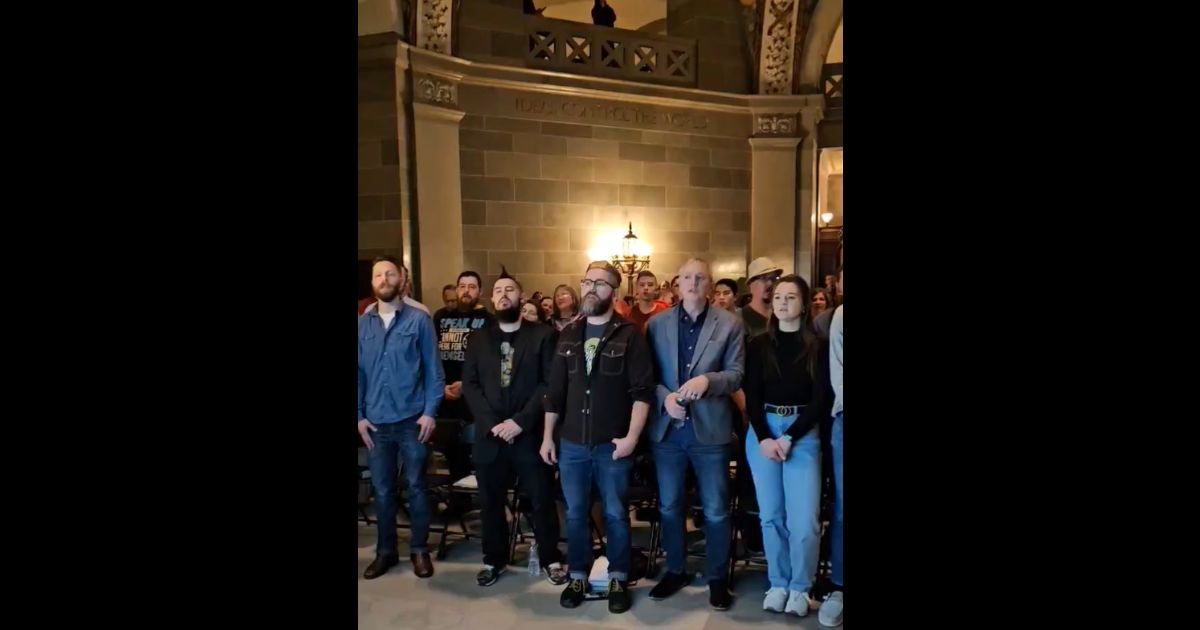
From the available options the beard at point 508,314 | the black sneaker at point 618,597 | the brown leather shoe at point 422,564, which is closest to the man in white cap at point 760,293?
the beard at point 508,314

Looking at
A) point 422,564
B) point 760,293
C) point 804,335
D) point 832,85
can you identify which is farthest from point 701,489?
point 832,85

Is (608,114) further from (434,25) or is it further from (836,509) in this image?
(836,509)

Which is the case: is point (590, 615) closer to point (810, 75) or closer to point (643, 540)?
point (643, 540)

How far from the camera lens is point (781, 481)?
3656 mm

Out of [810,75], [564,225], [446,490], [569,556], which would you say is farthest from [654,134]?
[569,556]

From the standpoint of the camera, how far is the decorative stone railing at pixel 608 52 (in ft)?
28.8

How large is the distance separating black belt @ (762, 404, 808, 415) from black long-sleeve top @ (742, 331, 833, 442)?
15 mm

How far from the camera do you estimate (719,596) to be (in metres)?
3.73

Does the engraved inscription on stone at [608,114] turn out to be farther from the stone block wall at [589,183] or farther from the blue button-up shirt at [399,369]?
the blue button-up shirt at [399,369]

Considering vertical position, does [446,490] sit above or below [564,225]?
below

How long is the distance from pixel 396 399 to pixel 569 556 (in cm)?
139

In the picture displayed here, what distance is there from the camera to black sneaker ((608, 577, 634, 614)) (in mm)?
3729

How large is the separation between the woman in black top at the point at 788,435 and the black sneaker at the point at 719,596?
200 millimetres

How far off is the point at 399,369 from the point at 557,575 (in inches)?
60.9
